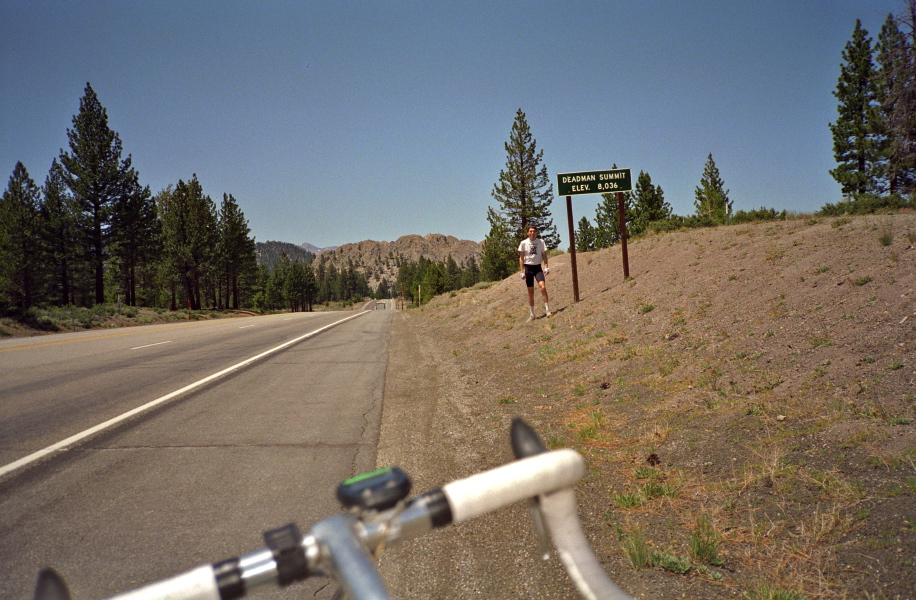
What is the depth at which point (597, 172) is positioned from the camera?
12867 mm

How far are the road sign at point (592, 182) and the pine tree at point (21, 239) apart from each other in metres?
46.5

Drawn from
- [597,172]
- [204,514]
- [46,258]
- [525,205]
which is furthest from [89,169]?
[204,514]

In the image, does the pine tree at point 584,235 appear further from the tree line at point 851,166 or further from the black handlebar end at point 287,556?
the black handlebar end at point 287,556

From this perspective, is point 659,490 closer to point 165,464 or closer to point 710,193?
point 165,464

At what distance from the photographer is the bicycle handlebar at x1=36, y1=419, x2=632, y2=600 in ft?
2.99

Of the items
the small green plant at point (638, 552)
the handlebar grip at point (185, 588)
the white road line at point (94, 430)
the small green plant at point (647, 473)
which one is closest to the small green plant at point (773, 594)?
the small green plant at point (638, 552)

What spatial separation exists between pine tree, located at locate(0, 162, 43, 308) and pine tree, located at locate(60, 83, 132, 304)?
6.25m

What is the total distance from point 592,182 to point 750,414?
921 cm

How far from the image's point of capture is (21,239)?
42.5 metres

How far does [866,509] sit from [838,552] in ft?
1.48

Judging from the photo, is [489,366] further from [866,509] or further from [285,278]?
[285,278]

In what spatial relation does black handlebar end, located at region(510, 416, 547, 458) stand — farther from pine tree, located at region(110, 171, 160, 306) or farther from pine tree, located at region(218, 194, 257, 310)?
pine tree, located at region(218, 194, 257, 310)

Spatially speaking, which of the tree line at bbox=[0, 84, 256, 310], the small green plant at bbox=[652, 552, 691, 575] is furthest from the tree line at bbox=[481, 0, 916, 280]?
the tree line at bbox=[0, 84, 256, 310]

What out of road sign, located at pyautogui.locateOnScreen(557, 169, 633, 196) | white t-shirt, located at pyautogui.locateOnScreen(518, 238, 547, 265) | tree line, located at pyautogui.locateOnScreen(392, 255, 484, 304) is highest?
tree line, located at pyautogui.locateOnScreen(392, 255, 484, 304)
